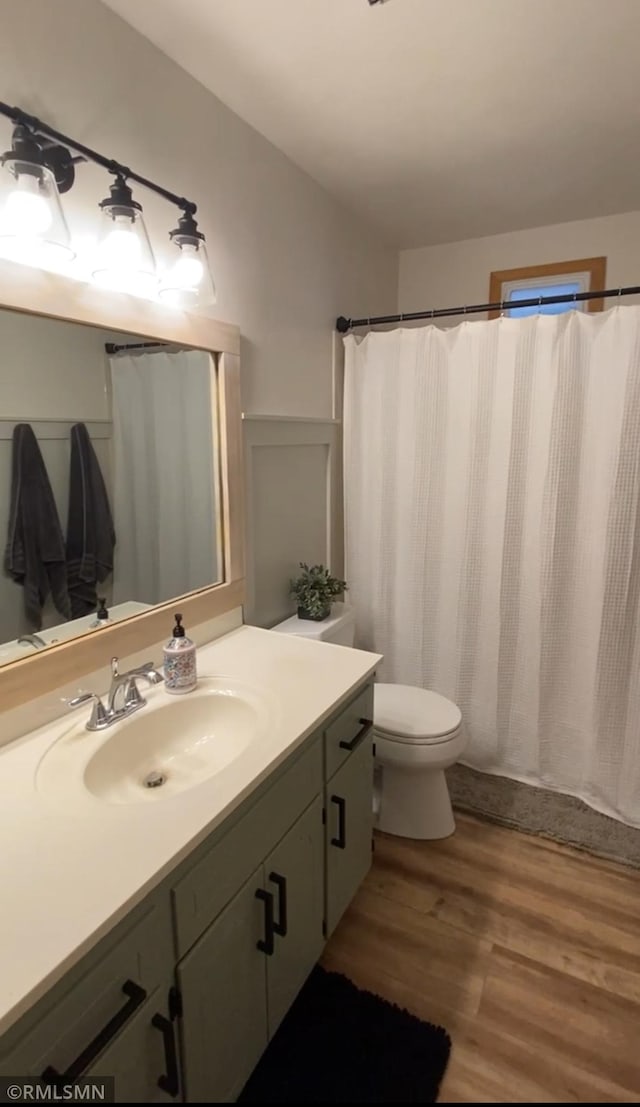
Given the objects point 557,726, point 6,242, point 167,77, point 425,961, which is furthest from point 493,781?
point 167,77

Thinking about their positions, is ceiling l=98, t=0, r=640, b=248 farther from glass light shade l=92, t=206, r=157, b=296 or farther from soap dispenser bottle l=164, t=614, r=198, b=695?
soap dispenser bottle l=164, t=614, r=198, b=695

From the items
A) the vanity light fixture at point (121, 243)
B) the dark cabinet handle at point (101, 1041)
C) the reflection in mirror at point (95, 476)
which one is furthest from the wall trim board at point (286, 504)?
the dark cabinet handle at point (101, 1041)

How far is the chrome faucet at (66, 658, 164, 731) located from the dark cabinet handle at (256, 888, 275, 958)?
0.47 meters

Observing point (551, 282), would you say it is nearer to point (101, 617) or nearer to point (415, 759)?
point (415, 759)

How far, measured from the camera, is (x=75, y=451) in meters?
1.28

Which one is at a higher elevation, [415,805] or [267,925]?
[267,925]

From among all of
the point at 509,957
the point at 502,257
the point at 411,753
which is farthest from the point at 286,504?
the point at 502,257

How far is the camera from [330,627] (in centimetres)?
208

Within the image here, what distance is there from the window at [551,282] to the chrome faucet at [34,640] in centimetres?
229

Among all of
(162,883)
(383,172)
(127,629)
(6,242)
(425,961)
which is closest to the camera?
(162,883)

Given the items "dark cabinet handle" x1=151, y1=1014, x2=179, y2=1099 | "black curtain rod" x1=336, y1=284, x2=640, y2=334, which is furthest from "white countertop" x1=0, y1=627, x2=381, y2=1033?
"black curtain rod" x1=336, y1=284, x2=640, y2=334

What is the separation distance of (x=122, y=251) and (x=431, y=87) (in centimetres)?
104

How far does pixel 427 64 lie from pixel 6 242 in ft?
3.91

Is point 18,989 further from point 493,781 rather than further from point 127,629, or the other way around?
point 493,781
